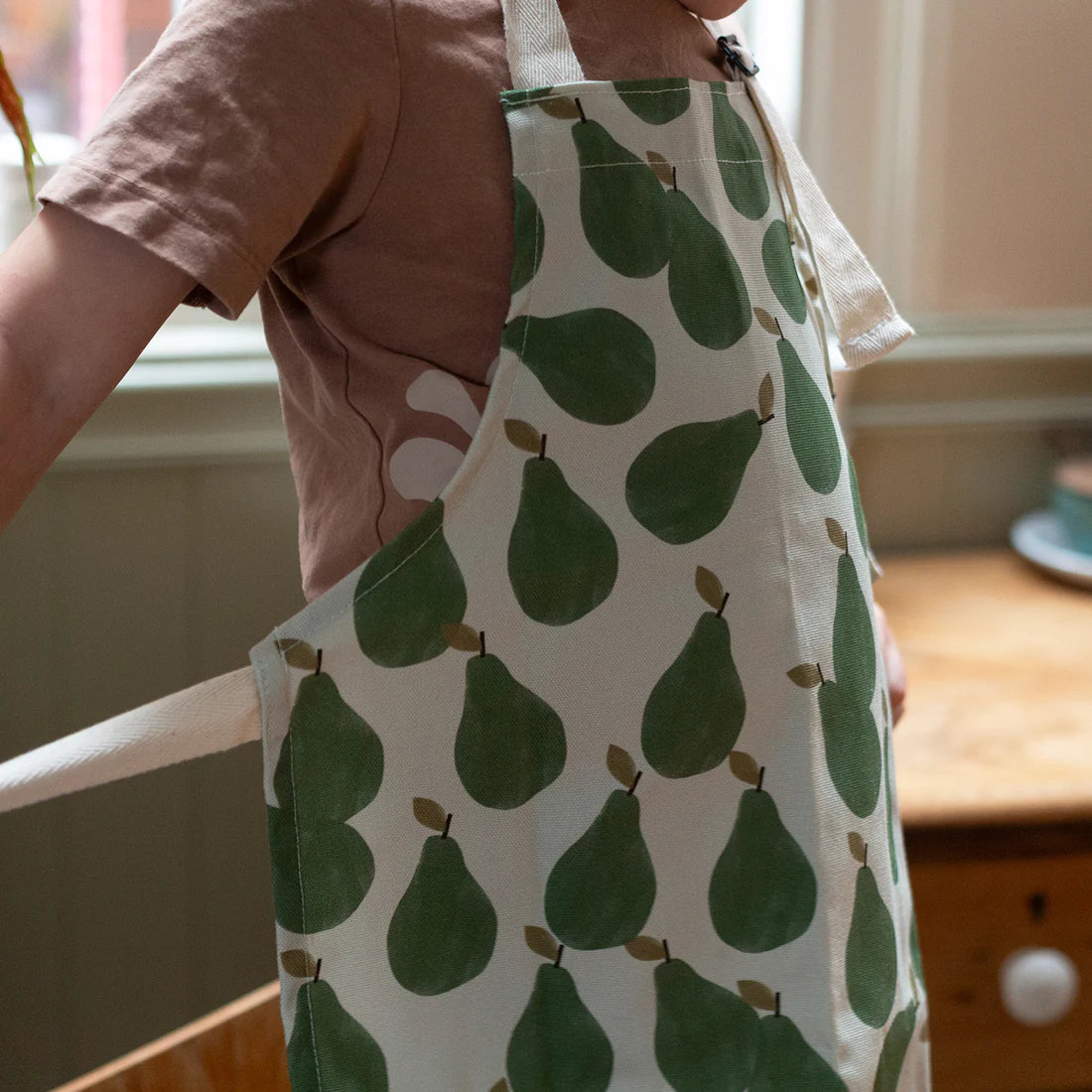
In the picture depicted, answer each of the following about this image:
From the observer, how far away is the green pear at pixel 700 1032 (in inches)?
21.5

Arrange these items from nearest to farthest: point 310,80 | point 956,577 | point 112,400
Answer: point 310,80, point 112,400, point 956,577

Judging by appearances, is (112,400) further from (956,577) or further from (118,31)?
(956,577)

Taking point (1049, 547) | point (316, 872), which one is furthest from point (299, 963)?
point (1049, 547)

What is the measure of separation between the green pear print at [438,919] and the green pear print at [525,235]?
21 cm

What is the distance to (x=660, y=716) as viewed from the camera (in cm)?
52

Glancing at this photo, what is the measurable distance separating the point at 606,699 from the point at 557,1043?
0.15 meters

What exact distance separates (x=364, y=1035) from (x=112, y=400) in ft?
2.22

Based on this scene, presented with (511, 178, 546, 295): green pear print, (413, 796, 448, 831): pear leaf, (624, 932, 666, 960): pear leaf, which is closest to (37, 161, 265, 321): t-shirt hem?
(511, 178, 546, 295): green pear print

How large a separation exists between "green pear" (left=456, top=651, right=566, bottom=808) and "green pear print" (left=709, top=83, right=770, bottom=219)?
0.23m

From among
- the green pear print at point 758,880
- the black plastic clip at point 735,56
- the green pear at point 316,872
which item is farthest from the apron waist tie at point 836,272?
the green pear at point 316,872

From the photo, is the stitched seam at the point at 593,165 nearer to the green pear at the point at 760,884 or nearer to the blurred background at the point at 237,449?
the green pear at the point at 760,884

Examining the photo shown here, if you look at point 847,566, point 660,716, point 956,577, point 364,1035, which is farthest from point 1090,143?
point 364,1035

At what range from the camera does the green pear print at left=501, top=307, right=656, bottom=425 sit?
488mm

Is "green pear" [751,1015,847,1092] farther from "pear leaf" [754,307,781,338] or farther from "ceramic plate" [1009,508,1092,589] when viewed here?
"ceramic plate" [1009,508,1092,589]
